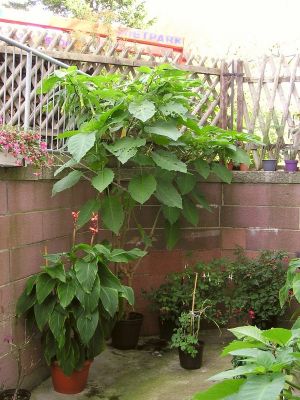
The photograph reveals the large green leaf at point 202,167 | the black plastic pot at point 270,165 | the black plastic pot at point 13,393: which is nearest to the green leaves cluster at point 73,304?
the black plastic pot at point 13,393

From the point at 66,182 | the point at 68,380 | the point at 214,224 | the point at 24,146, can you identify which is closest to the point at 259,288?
the point at 214,224

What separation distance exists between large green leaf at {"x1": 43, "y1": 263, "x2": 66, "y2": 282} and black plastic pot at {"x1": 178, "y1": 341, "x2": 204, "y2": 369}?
1114 millimetres

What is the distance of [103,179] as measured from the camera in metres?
3.05

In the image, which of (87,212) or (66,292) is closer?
(66,292)

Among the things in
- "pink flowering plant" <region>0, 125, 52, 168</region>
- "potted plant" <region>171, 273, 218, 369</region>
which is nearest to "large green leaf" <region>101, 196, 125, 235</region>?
"pink flowering plant" <region>0, 125, 52, 168</region>

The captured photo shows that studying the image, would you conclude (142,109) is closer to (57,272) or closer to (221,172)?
(221,172)

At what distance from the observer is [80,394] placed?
2.98m

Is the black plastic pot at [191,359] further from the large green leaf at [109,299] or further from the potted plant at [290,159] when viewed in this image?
the potted plant at [290,159]

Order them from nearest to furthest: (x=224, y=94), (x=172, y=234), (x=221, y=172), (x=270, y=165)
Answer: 1. (x=221, y=172)
2. (x=172, y=234)
3. (x=270, y=165)
4. (x=224, y=94)

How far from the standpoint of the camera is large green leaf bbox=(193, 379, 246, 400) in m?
1.26

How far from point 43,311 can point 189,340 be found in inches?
41.3

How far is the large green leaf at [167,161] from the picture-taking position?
309 cm

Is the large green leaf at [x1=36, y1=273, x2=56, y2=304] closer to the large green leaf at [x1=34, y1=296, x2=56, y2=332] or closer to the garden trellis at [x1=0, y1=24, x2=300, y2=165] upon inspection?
the large green leaf at [x1=34, y1=296, x2=56, y2=332]

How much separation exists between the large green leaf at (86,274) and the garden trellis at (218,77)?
59.8 inches
